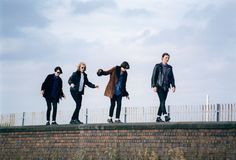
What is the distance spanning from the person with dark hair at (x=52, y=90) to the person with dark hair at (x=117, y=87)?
246 centimetres

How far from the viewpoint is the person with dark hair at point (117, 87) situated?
56.6 feet

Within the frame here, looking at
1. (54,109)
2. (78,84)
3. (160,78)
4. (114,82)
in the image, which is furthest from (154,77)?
(54,109)

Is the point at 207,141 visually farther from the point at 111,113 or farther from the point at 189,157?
→ the point at 111,113

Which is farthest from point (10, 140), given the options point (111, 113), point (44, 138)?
point (111, 113)

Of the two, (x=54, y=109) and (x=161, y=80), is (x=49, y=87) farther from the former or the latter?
(x=161, y=80)

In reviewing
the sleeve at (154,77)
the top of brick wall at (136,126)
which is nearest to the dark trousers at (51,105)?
the top of brick wall at (136,126)

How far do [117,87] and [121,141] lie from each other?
1663mm

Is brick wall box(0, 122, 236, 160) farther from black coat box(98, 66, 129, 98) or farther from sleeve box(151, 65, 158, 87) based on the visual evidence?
sleeve box(151, 65, 158, 87)

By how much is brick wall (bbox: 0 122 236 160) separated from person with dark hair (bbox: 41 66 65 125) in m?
0.78

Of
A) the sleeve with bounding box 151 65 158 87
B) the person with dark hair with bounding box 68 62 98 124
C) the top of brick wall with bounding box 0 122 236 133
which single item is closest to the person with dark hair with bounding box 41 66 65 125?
the top of brick wall with bounding box 0 122 236 133

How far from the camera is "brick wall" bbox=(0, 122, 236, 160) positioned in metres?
14.6

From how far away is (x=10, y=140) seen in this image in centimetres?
2036

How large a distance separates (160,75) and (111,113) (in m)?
1.99

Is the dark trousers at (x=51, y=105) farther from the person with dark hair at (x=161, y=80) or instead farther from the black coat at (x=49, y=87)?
the person with dark hair at (x=161, y=80)
